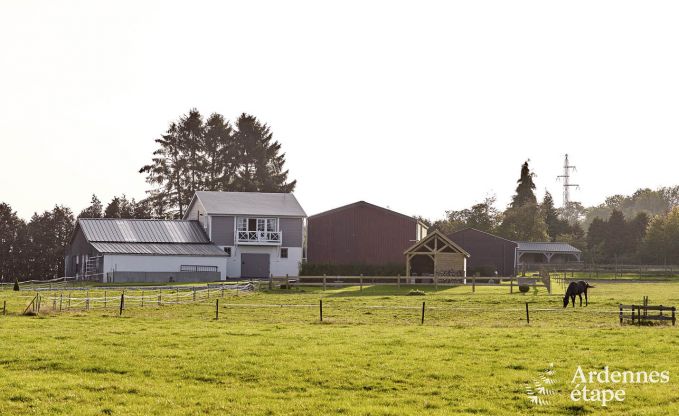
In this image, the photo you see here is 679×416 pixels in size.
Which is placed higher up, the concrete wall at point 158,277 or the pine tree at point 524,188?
the pine tree at point 524,188

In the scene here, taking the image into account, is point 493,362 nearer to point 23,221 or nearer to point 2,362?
point 2,362

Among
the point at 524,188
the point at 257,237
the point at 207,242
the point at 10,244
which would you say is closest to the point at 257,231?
the point at 257,237

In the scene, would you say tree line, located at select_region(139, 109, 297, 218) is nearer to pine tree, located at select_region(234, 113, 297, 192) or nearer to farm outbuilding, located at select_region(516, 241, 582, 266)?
pine tree, located at select_region(234, 113, 297, 192)

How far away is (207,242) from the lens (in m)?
73.2

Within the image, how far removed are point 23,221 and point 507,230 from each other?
209 feet

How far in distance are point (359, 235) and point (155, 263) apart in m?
17.3

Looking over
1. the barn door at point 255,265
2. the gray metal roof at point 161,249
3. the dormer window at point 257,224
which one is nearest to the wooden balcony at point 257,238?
the dormer window at point 257,224

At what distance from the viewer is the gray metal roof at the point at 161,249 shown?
6638cm

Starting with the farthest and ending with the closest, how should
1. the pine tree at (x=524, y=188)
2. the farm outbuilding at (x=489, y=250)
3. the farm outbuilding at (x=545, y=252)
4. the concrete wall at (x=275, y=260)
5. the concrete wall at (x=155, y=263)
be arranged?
the pine tree at (x=524, y=188) < the farm outbuilding at (x=545, y=252) < the farm outbuilding at (x=489, y=250) < the concrete wall at (x=275, y=260) < the concrete wall at (x=155, y=263)

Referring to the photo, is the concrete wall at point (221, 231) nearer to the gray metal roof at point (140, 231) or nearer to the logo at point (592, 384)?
the gray metal roof at point (140, 231)

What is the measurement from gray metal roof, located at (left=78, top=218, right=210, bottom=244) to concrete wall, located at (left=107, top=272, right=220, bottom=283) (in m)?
5.36

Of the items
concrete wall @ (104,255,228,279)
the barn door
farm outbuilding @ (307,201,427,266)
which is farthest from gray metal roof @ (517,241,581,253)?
concrete wall @ (104,255,228,279)

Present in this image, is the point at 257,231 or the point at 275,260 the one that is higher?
the point at 257,231

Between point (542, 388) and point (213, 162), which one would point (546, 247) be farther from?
point (542, 388)
